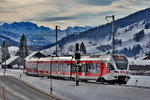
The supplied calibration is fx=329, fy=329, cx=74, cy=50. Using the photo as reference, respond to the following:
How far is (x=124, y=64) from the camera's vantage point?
127 feet

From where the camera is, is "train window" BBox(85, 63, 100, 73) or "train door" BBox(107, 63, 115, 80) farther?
"train window" BBox(85, 63, 100, 73)

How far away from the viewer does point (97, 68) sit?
3981 cm

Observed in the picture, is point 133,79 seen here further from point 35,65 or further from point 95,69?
point 35,65

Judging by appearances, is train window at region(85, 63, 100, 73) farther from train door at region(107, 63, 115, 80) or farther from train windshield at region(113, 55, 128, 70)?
train windshield at region(113, 55, 128, 70)

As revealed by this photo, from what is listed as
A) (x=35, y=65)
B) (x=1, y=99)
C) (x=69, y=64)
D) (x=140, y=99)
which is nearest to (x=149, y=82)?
(x=69, y=64)

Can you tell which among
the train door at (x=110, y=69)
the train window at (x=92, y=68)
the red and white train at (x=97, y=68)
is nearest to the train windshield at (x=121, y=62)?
the red and white train at (x=97, y=68)

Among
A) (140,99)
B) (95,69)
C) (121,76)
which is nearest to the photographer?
(140,99)

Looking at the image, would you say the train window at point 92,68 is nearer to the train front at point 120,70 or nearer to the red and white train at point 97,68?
the red and white train at point 97,68

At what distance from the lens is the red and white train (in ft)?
124

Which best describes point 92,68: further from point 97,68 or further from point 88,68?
point 97,68

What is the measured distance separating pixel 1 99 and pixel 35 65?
37577mm

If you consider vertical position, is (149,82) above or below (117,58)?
below

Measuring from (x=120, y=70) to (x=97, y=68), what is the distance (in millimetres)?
3258

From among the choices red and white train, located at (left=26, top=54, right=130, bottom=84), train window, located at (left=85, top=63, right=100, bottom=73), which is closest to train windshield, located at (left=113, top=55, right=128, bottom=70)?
red and white train, located at (left=26, top=54, right=130, bottom=84)
